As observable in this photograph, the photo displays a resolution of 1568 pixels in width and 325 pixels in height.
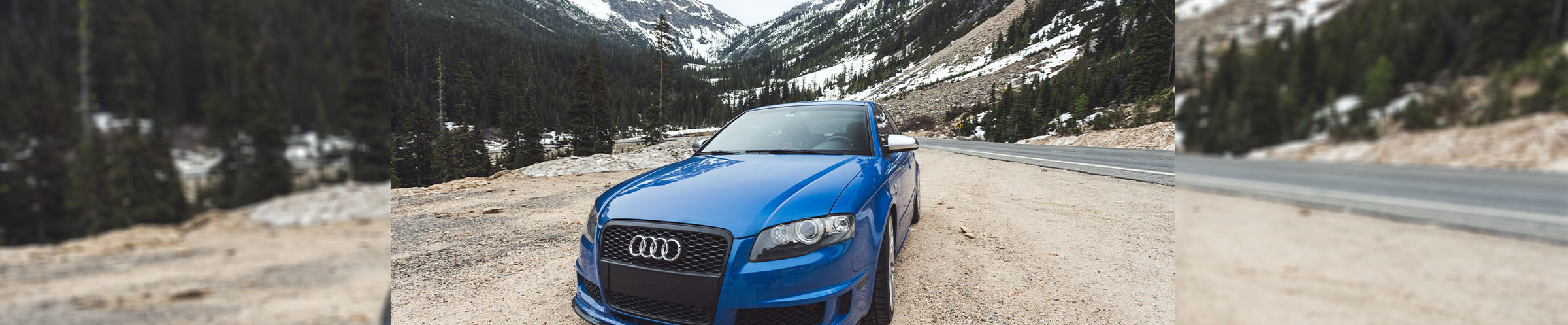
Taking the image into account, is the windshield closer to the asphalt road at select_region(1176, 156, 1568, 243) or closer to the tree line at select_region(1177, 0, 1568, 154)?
the asphalt road at select_region(1176, 156, 1568, 243)

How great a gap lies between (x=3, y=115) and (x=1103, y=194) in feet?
26.9

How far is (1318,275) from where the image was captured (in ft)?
3.00

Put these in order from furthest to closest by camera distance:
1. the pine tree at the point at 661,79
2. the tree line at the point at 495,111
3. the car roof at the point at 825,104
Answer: the pine tree at the point at 661,79 → the tree line at the point at 495,111 → the car roof at the point at 825,104

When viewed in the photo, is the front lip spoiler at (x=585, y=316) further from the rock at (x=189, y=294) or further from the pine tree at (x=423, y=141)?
the pine tree at (x=423, y=141)

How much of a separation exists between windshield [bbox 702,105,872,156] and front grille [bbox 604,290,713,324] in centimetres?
158

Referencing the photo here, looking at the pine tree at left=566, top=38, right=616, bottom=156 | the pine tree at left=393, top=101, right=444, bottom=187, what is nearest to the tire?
the pine tree at left=393, top=101, right=444, bottom=187

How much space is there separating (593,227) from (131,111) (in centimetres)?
166

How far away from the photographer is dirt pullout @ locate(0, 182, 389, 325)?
65 centimetres

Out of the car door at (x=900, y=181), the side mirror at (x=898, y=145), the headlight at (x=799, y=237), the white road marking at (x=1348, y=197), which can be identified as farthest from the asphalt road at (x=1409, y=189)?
the side mirror at (x=898, y=145)

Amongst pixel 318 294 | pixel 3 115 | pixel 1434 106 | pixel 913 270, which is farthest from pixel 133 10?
pixel 913 270

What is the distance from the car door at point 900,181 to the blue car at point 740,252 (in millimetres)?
472

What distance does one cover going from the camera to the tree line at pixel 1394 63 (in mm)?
747

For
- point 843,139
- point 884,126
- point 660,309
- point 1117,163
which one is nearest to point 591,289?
point 660,309

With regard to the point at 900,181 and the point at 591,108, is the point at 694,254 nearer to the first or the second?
the point at 900,181
